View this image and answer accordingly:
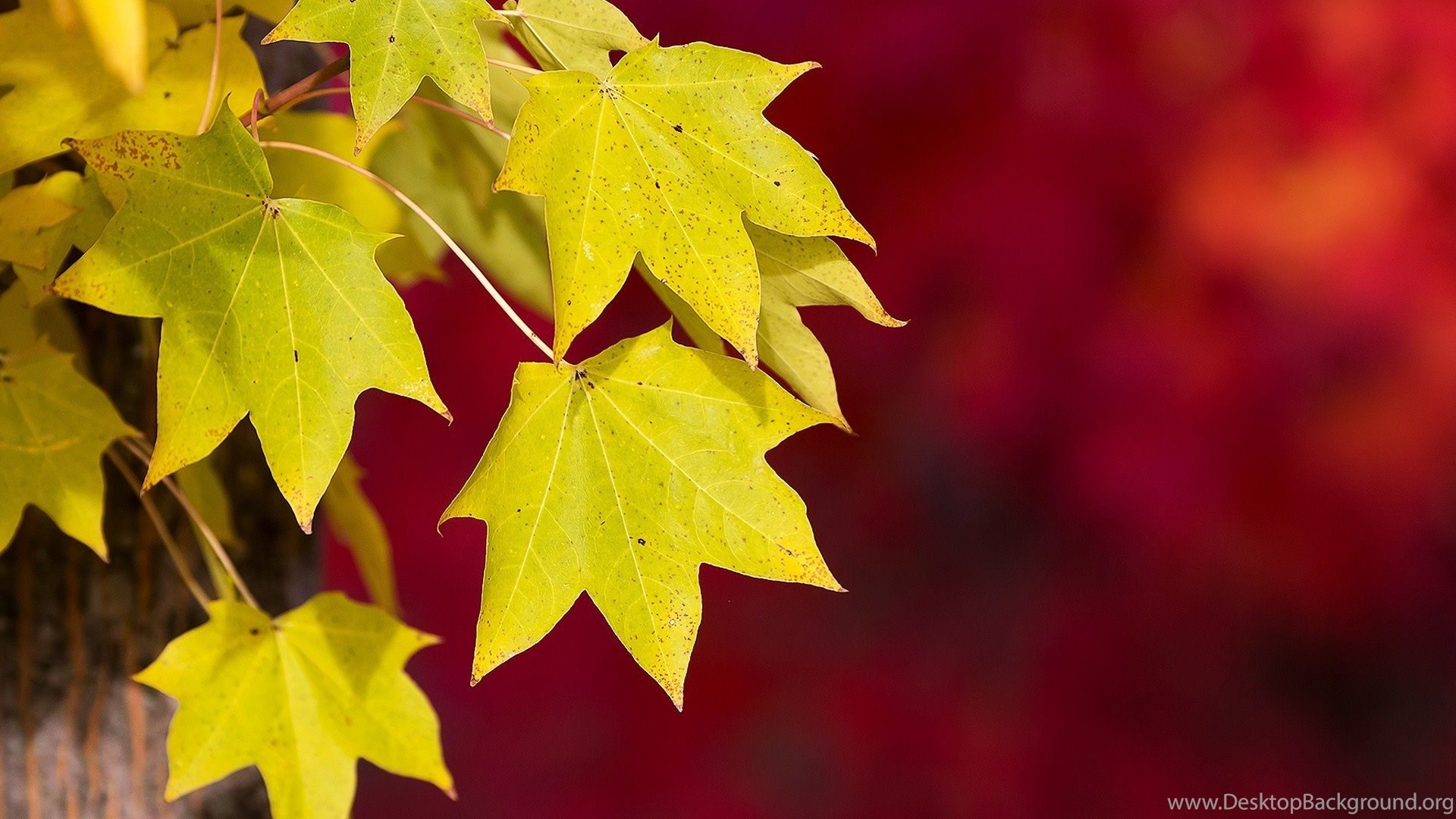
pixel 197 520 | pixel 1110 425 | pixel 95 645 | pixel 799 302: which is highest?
pixel 799 302

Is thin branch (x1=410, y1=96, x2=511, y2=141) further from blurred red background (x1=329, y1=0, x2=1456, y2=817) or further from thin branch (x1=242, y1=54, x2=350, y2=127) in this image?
blurred red background (x1=329, y1=0, x2=1456, y2=817)

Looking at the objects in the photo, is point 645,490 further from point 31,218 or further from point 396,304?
point 31,218

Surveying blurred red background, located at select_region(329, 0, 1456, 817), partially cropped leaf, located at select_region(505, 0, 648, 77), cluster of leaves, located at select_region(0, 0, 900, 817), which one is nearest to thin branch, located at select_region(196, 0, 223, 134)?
cluster of leaves, located at select_region(0, 0, 900, 817)

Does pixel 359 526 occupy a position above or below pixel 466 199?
below

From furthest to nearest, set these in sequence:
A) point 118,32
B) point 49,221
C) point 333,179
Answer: point 333,179
point 49,221
point 118,32

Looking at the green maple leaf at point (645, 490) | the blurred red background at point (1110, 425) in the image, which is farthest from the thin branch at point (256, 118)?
the blurred red background at point (1110, 425)

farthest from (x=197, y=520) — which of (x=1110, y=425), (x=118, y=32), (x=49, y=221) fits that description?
(x=1110, y=425)

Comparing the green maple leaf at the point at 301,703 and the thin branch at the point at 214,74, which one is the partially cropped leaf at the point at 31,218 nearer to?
the thin branch at the point at 214,74
